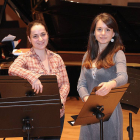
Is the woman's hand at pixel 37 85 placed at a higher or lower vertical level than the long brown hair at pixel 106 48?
lower

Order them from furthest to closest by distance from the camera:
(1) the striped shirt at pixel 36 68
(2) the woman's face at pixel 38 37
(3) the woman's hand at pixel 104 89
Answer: (2) the woman's face at pixel 38 37, (1) the striped shirt at pixel 36 68, (3) the woman's hand at pixel 104 89

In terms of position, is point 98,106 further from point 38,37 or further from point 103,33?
point 38,37

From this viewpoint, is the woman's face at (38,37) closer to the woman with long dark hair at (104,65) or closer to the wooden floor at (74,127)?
the woman with long dark hair at (104,65)

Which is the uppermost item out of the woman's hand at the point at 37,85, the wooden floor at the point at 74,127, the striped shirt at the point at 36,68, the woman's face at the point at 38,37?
the woman's face at the point at 38,37

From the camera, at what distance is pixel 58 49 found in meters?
4.93

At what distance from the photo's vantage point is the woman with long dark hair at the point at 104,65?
2018 mm

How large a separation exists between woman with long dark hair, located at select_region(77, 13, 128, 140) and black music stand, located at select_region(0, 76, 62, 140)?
1.26 feet

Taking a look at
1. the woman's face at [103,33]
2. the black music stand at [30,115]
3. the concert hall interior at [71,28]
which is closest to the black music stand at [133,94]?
the woman's face at [103,33]

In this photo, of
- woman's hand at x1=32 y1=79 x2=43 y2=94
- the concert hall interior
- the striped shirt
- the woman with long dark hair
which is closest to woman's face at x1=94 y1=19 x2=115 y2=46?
the woman with long dark hair

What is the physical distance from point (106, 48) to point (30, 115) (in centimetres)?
82

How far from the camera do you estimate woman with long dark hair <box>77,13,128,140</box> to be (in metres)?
2.02

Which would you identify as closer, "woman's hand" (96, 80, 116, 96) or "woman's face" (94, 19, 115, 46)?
"woman's hand" (96, 80, 116, 96)

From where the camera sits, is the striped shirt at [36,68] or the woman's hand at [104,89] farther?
the striped shirt at [36,68]

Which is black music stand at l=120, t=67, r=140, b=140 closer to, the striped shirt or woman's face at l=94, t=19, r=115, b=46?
woman's face at l=94, t=19, r=115, b=46
